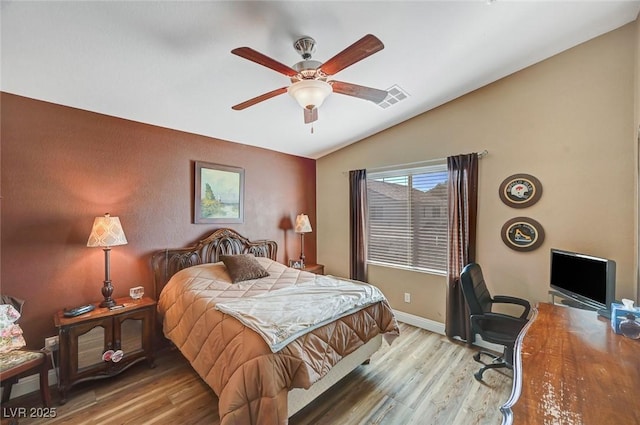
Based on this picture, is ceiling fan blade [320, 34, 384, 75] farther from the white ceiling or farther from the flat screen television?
the flat screen television

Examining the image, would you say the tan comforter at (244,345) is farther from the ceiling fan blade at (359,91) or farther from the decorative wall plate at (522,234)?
the ceiling fan blade at (359,91)

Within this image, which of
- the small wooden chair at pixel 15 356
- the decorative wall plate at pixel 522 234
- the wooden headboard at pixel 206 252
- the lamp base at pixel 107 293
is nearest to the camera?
the small wooden chair at pixel 15 356

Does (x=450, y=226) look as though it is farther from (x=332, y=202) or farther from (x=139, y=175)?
(x=139, y=175)

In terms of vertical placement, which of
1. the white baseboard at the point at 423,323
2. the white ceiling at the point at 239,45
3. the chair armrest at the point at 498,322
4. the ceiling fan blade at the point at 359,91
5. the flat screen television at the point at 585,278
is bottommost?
the white baseboard at the point at 423,323

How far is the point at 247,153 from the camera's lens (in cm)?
379

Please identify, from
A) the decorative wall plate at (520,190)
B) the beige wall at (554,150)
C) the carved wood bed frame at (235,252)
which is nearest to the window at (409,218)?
the beige wall at (554,150)

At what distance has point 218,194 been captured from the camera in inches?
136

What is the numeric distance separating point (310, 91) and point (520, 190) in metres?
2.42

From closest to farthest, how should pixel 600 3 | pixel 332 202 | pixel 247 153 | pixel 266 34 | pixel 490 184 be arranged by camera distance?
pixel 266 34 < pixel 600 3 < pixel 490 184 < pixel 247 153 < pixel 332 202

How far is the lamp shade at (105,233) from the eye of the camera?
2.30 metres

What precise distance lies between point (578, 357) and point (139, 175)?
375 cm

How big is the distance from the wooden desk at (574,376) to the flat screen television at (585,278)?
292 mm

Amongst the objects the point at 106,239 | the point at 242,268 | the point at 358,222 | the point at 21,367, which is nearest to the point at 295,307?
the point at 242,268

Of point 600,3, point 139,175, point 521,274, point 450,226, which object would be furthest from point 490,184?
point 139,175
